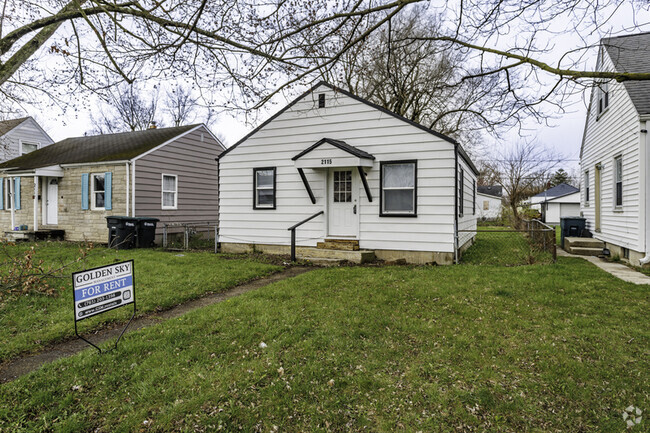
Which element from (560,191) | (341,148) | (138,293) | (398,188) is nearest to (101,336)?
(138,293)

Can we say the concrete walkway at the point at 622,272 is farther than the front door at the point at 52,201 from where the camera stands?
No

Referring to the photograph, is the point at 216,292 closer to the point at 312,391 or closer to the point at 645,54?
the point at 312,391

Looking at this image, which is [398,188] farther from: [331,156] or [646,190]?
[646,190]

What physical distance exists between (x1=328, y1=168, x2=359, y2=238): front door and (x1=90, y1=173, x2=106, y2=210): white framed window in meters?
10.0

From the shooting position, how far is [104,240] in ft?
47.2

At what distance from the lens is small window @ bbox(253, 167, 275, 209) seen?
11.4 m

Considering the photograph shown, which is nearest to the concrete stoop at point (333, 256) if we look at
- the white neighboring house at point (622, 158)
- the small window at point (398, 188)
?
the small window at point (398, 188)

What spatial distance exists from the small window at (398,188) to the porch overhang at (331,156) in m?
0.58

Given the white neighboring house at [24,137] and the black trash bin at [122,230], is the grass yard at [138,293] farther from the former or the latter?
the white neighboring house at [24,137]

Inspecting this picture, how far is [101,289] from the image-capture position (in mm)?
4027

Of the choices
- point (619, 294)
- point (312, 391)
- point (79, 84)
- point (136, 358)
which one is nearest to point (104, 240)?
point (79, 84)

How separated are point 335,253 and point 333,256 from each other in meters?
0.10

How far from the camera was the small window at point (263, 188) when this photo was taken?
37.3 ft

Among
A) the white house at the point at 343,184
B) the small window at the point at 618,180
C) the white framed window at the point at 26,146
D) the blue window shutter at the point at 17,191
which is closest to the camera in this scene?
the white house at the point at 343,184
